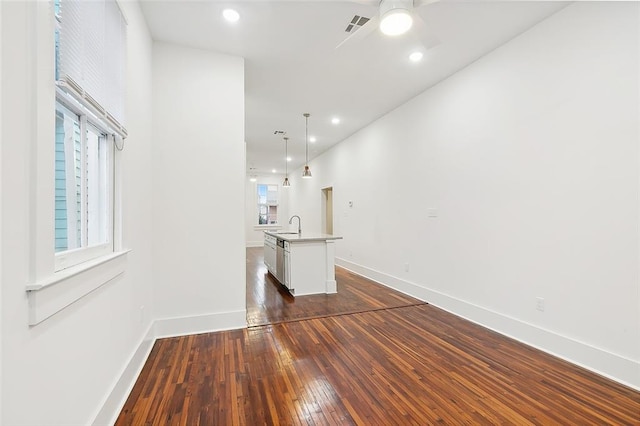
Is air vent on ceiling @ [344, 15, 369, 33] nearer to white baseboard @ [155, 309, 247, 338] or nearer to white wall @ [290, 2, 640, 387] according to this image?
white wall @ [290, 2, 640, 387]

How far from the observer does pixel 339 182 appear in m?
7.15

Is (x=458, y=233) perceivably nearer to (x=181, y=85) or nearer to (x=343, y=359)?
(x=343, y=359)

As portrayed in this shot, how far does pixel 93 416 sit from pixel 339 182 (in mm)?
6199

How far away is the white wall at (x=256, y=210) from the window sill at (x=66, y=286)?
9.46 metres

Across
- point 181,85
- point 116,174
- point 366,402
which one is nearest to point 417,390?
point 366,402

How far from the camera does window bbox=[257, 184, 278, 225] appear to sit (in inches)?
465

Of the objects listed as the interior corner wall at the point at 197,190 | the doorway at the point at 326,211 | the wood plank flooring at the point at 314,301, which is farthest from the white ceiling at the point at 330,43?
the doorway at the point at 326,211

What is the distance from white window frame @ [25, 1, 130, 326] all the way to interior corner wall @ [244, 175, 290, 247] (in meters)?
10.0

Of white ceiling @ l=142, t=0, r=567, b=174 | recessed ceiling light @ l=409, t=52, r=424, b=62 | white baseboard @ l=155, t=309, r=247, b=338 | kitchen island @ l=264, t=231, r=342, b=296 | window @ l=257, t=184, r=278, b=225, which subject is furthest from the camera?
window @ l=257, t=184, r=278, b=225

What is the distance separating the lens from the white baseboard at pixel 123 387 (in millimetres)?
1623

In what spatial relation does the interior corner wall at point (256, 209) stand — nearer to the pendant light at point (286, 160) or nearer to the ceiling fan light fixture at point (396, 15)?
the pendant light at point (286, 160)

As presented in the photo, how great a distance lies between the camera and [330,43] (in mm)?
2992

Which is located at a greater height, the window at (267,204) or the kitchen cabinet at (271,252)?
the window at (267,204)

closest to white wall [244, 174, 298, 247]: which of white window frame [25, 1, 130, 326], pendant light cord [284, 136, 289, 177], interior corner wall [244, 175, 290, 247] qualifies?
interior corner wall [244, 175, 290, 247]
